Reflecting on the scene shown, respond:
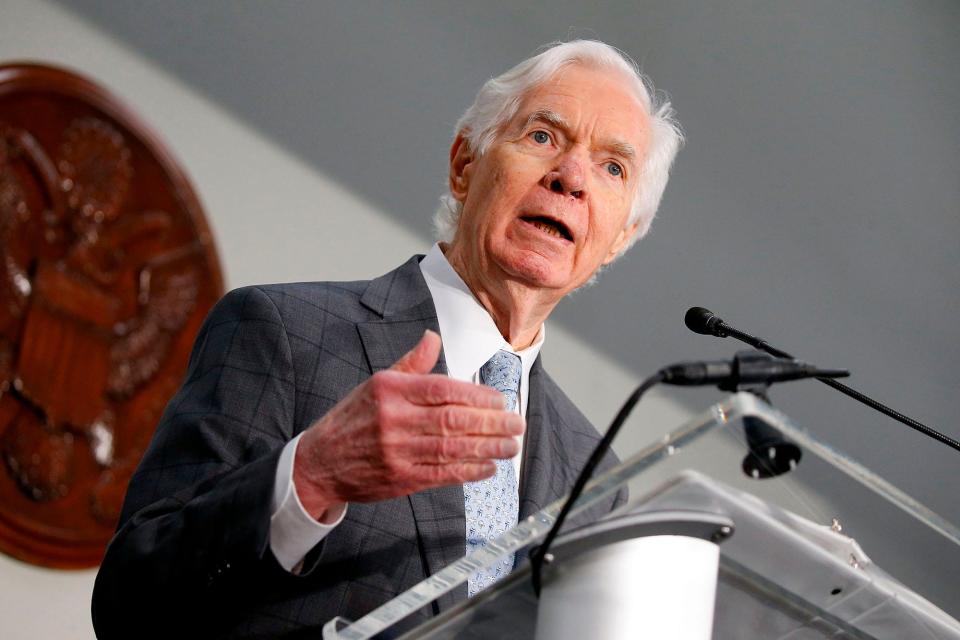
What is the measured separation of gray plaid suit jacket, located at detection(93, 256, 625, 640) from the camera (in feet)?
3.99

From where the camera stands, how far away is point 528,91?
1979 millimetres

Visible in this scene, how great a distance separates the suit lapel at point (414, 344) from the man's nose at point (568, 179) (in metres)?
0.25

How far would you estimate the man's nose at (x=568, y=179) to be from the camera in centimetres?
186

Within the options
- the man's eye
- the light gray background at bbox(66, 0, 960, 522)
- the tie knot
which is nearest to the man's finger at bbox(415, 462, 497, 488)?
the tie knot

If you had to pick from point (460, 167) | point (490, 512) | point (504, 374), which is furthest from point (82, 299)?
point (490, 512)

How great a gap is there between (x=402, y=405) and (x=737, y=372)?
285mm

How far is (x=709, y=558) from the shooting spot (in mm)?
951

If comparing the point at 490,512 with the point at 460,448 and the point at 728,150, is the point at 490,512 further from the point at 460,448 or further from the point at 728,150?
the point at 728,150

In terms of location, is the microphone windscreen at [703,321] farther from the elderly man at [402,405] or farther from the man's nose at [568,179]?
the man's nose at [568,179]

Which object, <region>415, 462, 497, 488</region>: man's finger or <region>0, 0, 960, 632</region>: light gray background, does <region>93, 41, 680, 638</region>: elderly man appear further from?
<region>0, 0, 960, 632</region>: light gray background

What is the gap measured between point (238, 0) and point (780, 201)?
5.78 feet

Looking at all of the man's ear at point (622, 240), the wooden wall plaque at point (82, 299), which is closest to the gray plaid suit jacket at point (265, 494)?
the man's ear at point (622, 240)

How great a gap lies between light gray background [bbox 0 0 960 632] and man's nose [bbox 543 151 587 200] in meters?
1.63

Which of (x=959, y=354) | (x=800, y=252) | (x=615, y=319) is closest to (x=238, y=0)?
(x=615, y=319)
